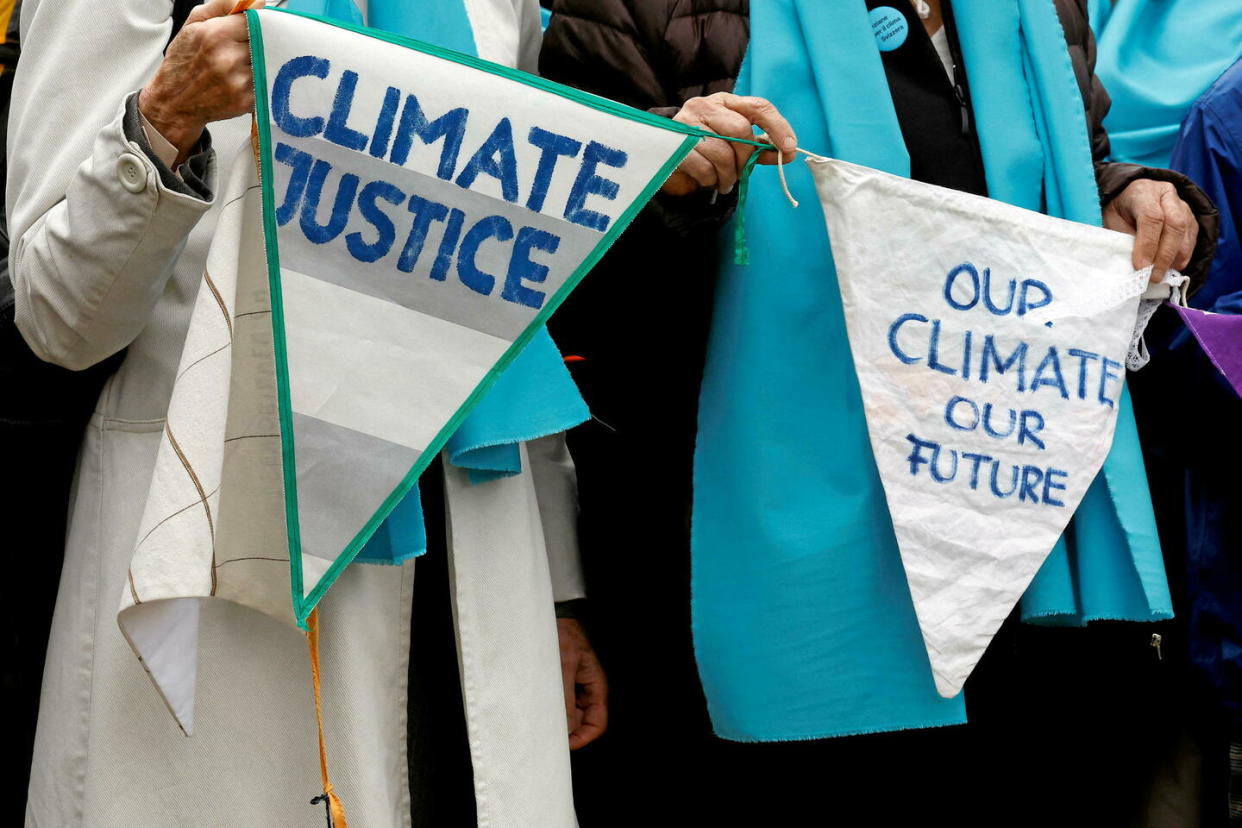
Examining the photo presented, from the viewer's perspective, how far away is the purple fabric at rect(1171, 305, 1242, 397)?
2.03 m

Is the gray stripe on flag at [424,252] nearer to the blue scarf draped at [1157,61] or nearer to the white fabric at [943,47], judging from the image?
the white fabric at [943,47]

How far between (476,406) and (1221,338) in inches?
45.5

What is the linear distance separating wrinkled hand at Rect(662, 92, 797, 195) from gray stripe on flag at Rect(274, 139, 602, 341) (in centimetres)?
25

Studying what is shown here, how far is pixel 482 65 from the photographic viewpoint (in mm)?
1589

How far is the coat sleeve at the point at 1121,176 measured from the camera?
6.77 ft

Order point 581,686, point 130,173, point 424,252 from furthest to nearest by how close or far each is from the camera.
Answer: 1. point 581,686
2. point 424,252
3. point 130,173

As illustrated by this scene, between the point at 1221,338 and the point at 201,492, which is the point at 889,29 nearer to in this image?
the point at 1221,338

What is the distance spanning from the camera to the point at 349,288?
5.12 ft

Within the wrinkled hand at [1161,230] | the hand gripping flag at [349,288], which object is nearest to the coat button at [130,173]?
the hand gripping flag at [349,288]

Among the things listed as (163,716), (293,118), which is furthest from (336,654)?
(293,118)

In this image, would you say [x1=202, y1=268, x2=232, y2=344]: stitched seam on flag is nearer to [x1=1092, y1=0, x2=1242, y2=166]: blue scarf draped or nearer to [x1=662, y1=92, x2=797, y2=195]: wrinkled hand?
[x1=662, y1=92, x2=797, y2=195]: wrinkled hand

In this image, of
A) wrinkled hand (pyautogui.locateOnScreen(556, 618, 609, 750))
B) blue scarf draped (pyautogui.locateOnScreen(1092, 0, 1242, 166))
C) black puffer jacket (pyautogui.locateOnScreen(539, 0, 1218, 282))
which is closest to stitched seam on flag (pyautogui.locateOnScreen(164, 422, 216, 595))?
wrinkled hand (pyautogui.locateOnScreen(556, 618, 609, 750))

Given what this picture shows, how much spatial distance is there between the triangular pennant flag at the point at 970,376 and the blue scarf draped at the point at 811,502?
0.20ft

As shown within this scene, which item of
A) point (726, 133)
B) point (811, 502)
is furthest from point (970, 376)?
point (726, 133)
